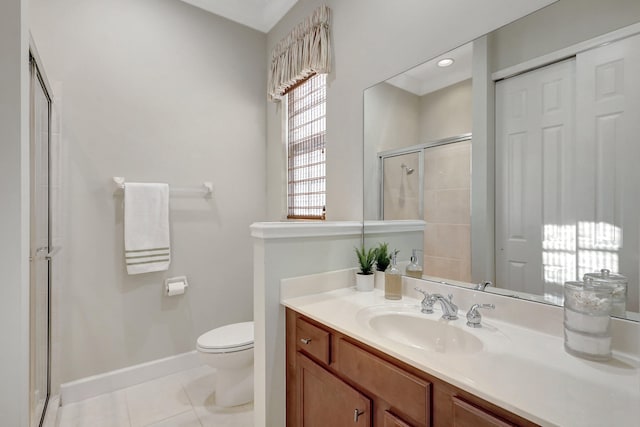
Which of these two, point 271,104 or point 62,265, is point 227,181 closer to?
point 271,104

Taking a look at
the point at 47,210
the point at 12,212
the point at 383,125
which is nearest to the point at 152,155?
the point at 47,210

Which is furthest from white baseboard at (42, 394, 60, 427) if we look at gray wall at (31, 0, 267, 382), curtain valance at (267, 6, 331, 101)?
curtain valance at (267, 6, 331, 101)

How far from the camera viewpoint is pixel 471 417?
711 millimetres

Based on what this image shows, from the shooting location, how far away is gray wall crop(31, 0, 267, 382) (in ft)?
6.40

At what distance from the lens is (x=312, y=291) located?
149 cm

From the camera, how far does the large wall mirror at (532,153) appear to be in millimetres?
897

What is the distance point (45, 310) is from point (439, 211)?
2.21 m

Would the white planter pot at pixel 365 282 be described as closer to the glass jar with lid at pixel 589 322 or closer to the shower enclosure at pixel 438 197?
the shower enclosure at pixel 438 197

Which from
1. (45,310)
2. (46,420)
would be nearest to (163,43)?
(45,310)

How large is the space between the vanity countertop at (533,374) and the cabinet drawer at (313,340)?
0.08 m

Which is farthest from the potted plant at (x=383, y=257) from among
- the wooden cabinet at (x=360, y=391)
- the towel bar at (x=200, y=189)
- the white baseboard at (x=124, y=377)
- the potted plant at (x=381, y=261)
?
the white baseboard at (x=124, y=377)

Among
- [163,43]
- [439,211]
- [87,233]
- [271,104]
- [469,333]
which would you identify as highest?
[163,43]

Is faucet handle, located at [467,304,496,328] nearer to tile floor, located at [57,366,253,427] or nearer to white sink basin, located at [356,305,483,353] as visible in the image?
white sink basin, located at [356,305,483,353]

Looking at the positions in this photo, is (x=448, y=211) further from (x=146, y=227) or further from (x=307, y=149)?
(x=146, y=227)
